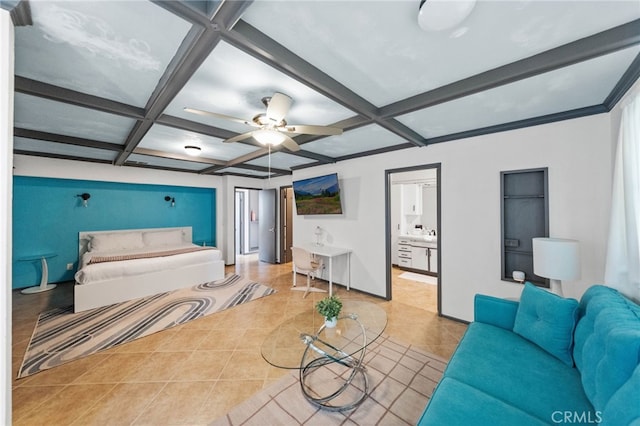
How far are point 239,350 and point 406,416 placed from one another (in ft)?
5.54

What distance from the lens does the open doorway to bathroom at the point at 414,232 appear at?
15.6 ft

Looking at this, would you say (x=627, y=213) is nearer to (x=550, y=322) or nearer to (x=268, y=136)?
(x=550, y=322)

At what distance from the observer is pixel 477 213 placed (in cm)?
284

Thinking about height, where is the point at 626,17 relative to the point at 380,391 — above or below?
above

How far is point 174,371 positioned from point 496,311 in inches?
117

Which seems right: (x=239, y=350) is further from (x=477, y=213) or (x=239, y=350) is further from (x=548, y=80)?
(x=548, y=80)

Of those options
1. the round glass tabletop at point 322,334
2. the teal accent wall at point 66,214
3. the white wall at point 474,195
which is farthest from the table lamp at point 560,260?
the teal accent wall at point 66,214

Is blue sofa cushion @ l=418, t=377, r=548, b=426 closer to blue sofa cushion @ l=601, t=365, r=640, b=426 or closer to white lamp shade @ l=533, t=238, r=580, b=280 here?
blue sofa cushion @ l=601, t=365, r=640, b=426

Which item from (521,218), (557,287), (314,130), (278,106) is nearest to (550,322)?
(557,287)

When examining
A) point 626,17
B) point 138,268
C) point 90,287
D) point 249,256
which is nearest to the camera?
point 626,17

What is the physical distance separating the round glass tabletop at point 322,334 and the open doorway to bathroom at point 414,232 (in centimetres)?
201

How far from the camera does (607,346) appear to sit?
1.12 meters

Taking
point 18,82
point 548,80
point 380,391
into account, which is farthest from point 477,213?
point 18,82

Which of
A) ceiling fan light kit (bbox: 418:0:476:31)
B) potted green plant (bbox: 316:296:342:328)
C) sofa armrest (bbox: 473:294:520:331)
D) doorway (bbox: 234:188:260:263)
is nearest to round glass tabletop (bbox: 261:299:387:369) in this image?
potted green plant (bbox: 316:296:342:328)
